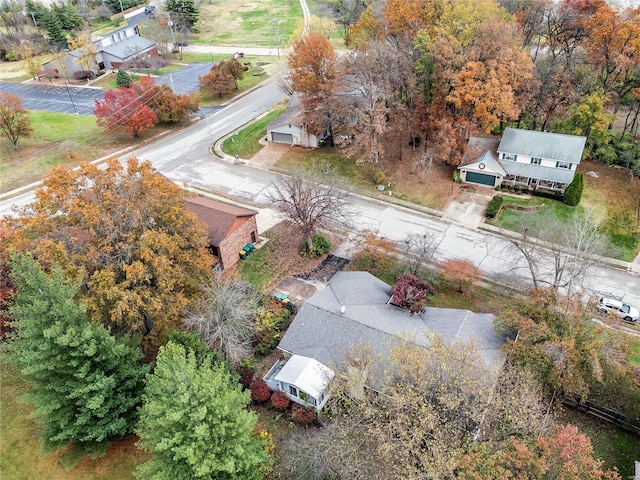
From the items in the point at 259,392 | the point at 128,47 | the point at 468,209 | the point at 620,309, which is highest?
the point at 128,47

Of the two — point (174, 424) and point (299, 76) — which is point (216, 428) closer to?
point (174, 424)

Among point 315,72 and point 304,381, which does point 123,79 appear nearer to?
point 315,72

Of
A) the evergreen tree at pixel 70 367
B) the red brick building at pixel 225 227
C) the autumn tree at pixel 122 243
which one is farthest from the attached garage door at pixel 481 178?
the evergreen tree at pixel 70 367

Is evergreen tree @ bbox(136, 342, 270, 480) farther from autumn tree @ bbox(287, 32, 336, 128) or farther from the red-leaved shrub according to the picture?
autumn tree @ bbox(287, 32, 336, 128)

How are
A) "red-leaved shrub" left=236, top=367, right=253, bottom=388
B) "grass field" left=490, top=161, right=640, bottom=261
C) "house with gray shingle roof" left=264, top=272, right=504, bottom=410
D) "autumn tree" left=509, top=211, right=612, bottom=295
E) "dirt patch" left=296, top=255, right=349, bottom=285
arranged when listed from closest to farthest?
"house with gray shingle roof" left=264, top=272, right=504, bottom=410 → "red-leaved shrub" left=236, top=367, right=253, bottom=388 → "autumn tree" left=509, top=211, right=612, bottom=295 → "dirt patch" left=296, top=255, right=349, bottom=285 → "grass field" left=490, top=161, right=640, bottom=261

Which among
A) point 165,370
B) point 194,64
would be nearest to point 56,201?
point 165,370

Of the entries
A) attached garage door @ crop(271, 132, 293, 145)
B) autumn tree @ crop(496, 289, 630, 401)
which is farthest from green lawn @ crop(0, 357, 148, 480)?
attached garage door @ crop(271, 132, 293, 145)

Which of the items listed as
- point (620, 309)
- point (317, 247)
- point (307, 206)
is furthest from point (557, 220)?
point (307, 206)

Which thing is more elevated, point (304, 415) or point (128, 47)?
point (128, 47)
